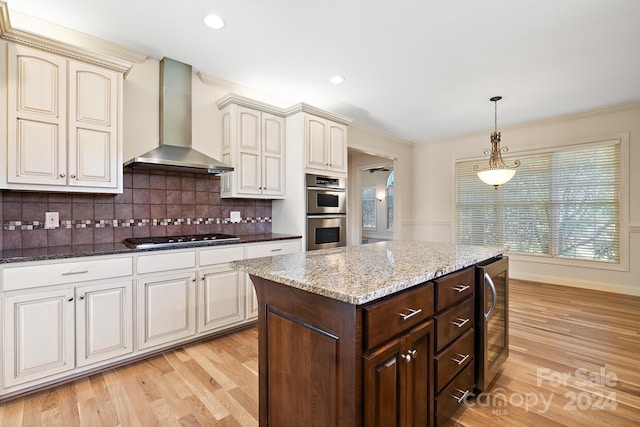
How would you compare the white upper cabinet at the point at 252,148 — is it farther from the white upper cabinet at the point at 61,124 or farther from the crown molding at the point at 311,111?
the white upper cabinet at the point at 61,124

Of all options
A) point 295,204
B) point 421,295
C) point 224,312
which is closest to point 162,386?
point 224,312

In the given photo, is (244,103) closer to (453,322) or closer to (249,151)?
(249,151)

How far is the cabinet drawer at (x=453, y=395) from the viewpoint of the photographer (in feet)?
4.97

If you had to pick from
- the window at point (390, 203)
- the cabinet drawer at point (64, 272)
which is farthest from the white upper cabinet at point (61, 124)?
the window at point (390, 203)

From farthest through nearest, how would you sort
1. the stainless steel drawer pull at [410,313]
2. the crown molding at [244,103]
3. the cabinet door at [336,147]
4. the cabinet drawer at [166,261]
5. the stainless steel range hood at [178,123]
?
Result: the cabinet door at [336,147]
the crown molding at [244,103]
the stainless steel range hood at [178,123]
the cabinet drawer at [166,261]
the stainless steel drawer pull at [410,313]

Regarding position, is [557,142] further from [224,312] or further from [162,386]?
[162,386]

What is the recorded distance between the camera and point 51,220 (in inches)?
94.0

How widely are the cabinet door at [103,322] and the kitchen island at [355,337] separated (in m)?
1.36

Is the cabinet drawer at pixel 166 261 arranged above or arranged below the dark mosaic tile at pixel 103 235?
below

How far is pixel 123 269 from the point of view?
224 cm

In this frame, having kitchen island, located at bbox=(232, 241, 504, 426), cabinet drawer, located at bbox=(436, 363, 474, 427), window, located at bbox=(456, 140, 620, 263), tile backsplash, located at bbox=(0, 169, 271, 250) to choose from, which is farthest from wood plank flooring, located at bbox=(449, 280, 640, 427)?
tile backsplash, located at bbox=(0, 169, 271, 250)

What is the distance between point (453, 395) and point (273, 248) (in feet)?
6.67

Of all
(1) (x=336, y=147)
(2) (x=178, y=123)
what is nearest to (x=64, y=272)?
(2) (x=178, y=123)

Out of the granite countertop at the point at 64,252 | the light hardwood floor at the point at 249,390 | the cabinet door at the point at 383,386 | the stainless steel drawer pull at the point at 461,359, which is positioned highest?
the granite countertop at the point at 64,252
